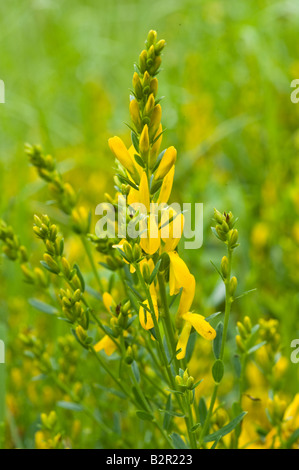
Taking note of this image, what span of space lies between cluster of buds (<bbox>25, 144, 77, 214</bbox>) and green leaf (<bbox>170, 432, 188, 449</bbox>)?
37 cm

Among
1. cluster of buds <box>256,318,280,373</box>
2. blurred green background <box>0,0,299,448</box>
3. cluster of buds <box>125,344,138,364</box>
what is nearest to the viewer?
cluster of buds <box>125,344,138,364</box>

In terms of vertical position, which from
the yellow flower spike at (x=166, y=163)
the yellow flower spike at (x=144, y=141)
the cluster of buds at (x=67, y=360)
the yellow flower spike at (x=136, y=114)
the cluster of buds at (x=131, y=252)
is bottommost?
the cluster of buds at (x=67, y=360)

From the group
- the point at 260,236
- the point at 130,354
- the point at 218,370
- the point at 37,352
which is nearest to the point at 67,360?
the point at 37,352

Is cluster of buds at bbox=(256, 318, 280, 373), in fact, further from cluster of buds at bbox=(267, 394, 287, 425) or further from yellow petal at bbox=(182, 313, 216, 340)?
yellow petal at bbox=(182, 313, 216, 340)

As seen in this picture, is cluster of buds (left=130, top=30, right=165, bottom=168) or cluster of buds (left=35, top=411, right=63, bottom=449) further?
cluster of buds (left=35, top=411, right=63, bottom=449)

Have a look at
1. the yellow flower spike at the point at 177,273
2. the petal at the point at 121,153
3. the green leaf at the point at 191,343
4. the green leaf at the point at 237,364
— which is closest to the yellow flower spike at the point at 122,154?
the petal at the point at 121,153

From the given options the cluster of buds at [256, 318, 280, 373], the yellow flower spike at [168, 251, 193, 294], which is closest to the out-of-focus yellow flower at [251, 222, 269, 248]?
the cluster of buds at [256, 318, 280, 373]

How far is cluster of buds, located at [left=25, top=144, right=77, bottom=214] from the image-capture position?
0.87m

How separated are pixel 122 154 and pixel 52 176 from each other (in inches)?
10.9

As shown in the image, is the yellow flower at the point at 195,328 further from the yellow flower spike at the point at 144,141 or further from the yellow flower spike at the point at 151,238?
the yellow flower spike at the point at 144,141

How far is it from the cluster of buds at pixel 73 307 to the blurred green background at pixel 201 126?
0.42 metres

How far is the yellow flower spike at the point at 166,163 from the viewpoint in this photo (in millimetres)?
641
